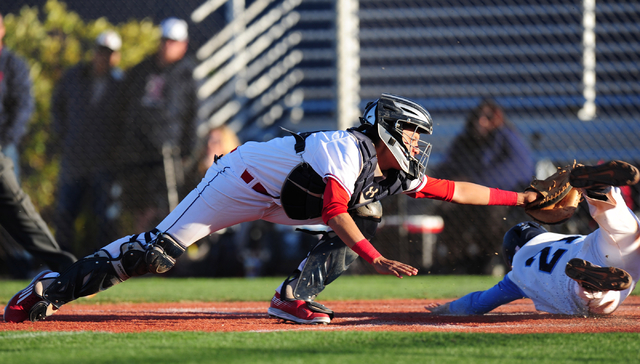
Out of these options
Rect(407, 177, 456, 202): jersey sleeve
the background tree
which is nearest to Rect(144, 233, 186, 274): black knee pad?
Rect(407, 177, 456, 202): jersey sleeve

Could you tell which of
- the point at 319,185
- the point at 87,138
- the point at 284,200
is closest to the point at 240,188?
the point at 284,200

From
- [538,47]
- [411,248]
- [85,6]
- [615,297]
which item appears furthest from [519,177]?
[85,6]

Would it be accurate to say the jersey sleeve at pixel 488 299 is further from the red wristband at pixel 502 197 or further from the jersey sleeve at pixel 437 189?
the jersey sleeve at pixel 437 189

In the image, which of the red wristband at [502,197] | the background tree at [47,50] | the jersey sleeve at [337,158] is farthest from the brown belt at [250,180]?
the background tree at [47,50]

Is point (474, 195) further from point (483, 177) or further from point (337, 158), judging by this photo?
point (483, 177)

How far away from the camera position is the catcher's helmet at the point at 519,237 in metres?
3.96

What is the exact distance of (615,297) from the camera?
3582mm

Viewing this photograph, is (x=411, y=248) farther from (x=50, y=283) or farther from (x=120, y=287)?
(x=50, y=283)

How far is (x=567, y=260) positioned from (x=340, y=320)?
129cm

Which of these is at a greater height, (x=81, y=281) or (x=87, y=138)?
(x=87, y=138)

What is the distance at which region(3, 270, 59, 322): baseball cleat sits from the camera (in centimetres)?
364

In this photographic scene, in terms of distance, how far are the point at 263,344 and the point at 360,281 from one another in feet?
15.5

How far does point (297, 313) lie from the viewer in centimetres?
372

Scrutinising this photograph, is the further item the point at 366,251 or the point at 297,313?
the point at 297,313
